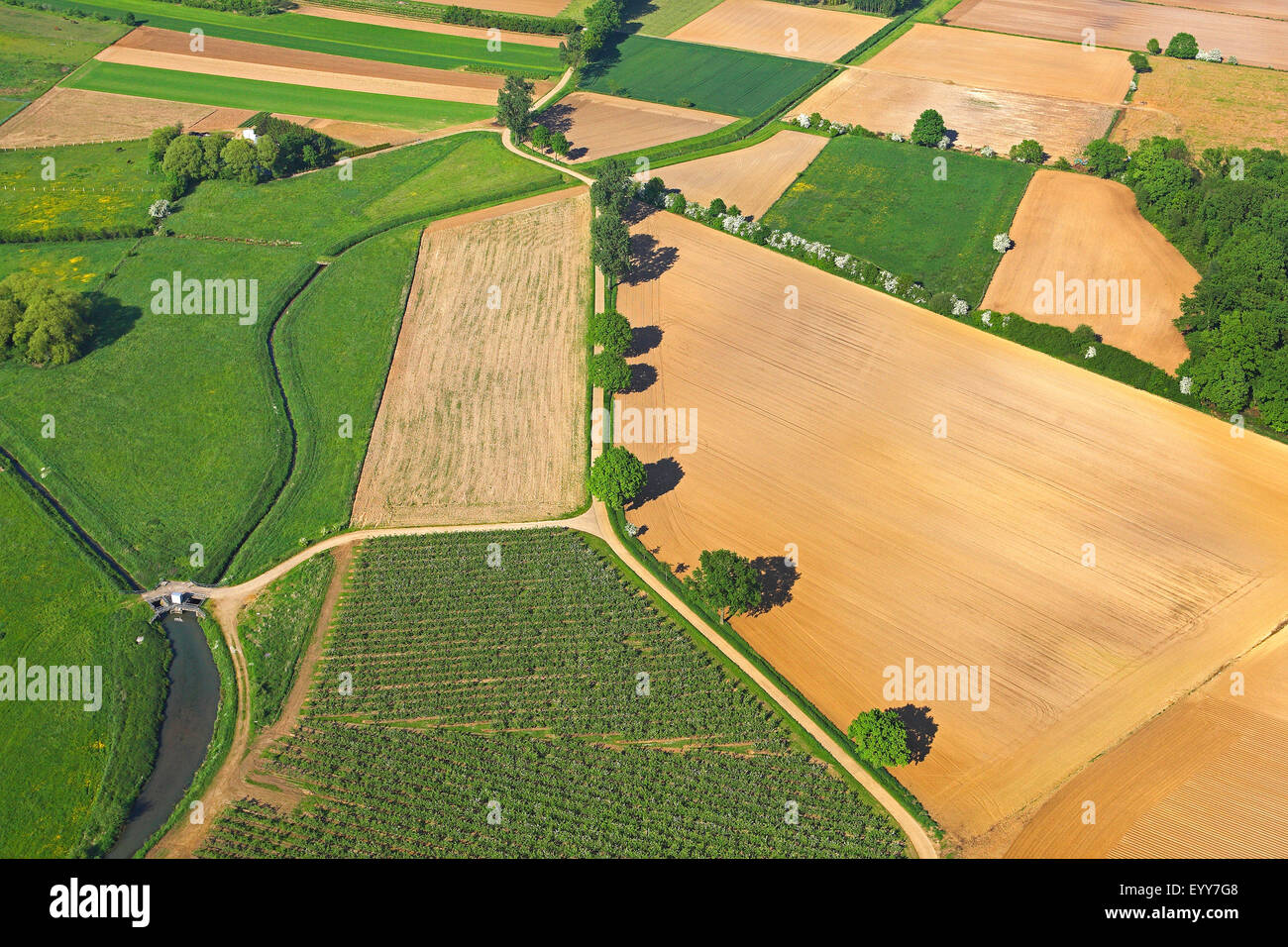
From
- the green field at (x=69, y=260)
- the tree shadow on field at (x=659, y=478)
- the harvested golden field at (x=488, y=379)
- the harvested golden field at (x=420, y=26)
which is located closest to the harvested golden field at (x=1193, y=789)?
the tree shadow on field at (x=659, y=478)

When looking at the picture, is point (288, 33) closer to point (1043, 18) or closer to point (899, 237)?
point (899, 237)

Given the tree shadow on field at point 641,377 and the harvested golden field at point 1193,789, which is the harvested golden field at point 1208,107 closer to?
the tree shadow on field at point 641,377

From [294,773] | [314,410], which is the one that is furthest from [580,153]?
[294,773]

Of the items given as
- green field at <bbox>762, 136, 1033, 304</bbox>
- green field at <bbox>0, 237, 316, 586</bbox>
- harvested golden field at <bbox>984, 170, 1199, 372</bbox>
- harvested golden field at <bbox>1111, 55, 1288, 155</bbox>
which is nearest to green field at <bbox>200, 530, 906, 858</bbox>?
green field at <bbox>0, 237, 316, 586</bbox>

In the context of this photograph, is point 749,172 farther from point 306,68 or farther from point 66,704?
point 66,704

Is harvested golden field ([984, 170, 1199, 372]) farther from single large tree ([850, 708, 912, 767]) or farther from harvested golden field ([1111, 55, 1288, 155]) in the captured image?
single large tree ([850, 708, 912, 767])

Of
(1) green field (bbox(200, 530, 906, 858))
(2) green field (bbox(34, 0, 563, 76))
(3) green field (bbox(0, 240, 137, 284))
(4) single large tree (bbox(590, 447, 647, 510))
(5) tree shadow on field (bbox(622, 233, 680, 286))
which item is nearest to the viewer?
(1) green field (bbox(200, 530, 906, 858))
